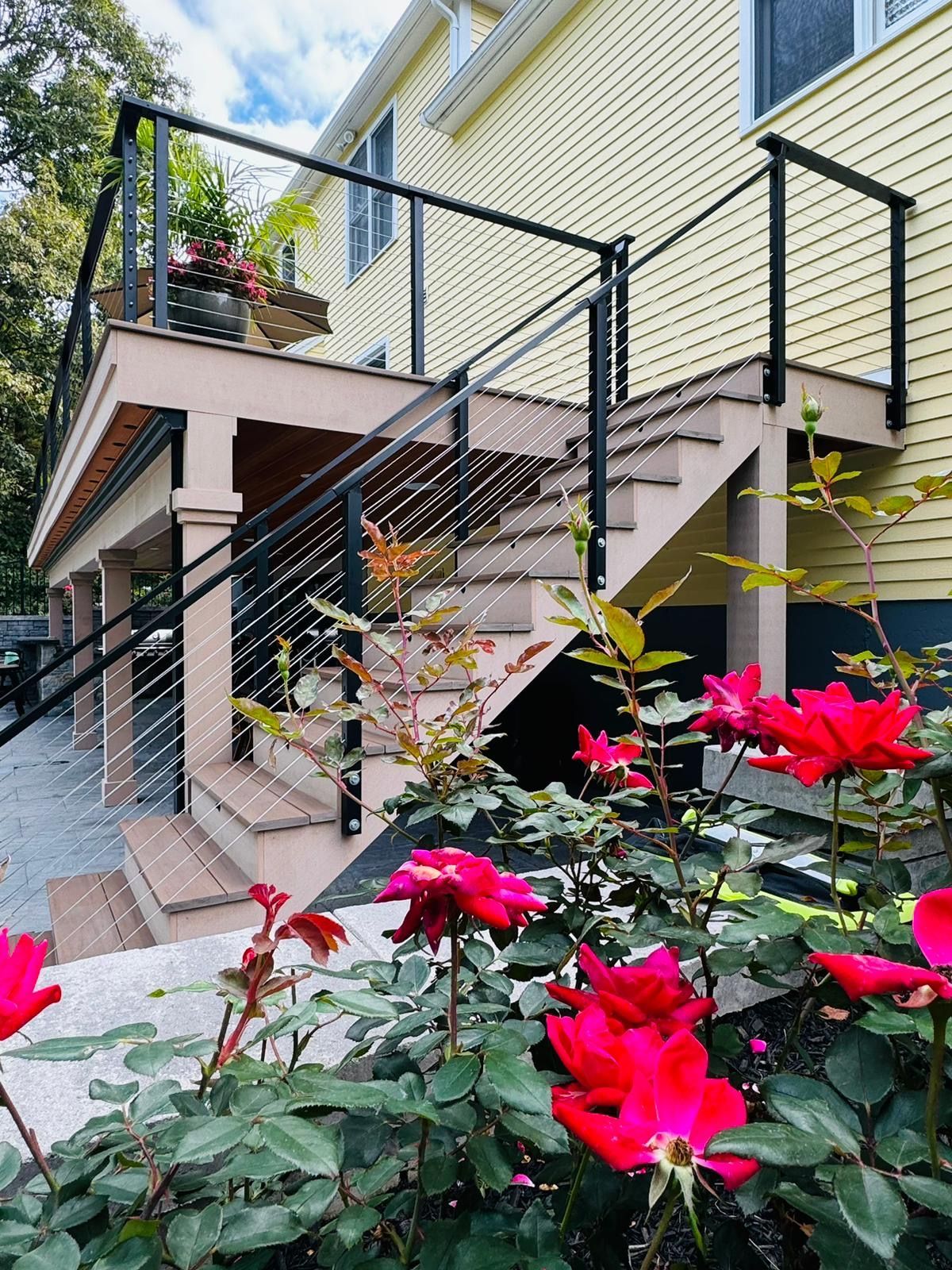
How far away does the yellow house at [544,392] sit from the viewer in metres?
3.23

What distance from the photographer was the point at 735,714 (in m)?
0.93

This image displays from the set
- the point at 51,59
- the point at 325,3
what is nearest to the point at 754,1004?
the point at 51,59

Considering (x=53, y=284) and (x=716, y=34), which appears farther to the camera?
(x=53, y=284)

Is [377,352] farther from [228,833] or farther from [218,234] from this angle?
[228,833]

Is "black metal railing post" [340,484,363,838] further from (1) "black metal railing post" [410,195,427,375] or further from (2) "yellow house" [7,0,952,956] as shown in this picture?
(1) "black metal railing post" [410,195,427,375]

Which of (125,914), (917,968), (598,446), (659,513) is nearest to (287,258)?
(598,446)

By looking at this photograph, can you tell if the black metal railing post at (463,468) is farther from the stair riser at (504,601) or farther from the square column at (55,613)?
the square column at (55,613)

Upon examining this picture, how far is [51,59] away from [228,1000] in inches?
776

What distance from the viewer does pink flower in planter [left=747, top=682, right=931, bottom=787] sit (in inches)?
28.2

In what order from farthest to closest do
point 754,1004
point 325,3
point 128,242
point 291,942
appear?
point 325,3, point 128,242, point 291,942, point 754,1004

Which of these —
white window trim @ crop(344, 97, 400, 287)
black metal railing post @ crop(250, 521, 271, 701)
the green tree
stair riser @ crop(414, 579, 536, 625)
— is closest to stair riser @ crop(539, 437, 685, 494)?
stair riser @ crop(414, 579, 536, 625)

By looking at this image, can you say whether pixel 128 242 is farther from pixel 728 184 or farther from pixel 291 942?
pixel 728 184

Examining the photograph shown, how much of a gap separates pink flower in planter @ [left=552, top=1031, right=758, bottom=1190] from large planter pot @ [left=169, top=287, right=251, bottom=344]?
4.18 m

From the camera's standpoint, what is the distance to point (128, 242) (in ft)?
11.2
